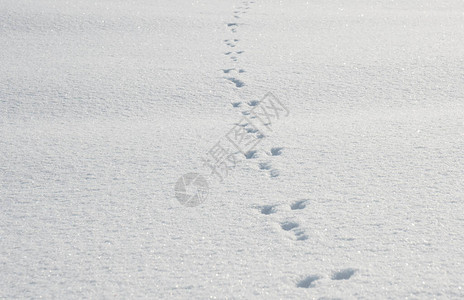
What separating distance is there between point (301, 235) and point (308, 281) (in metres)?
0.22

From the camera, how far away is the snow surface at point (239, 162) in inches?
52.5

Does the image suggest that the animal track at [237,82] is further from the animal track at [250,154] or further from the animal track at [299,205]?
the animal track at [299,205]

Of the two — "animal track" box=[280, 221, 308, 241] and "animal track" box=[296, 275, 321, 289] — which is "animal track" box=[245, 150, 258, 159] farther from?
"animal track" box=[296, 275, 321, 289]

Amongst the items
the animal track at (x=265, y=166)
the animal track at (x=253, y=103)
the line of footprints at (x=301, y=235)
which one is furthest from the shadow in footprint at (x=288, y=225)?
the animal track at (x=253, y=103)

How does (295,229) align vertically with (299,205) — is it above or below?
below

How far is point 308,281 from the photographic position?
128cm

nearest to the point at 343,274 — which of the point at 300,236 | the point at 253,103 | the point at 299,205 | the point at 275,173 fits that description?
the point at 300,236

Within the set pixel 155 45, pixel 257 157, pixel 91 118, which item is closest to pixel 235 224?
pixel 257 157

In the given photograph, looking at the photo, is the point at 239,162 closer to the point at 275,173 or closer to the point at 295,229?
the point at 275,173

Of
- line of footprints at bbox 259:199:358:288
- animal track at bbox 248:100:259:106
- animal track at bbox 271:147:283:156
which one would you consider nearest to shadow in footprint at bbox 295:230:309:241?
line of footprints at bbox 259:199:358:288

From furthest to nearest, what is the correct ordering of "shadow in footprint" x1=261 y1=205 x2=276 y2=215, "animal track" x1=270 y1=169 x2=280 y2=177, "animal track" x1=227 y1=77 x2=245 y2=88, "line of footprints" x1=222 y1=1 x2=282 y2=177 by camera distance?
"animal track" x1=227 y1=77 x2=245 y2=88 < "line of footprints" x1=222 y1=1 x2=282 y2=177 < "animal track" x1=270 y1=169 x2=280 y2=177 < "shadow in footprint" x1=261 y1=205 x2=276 y2=215

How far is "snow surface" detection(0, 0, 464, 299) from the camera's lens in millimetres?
1333

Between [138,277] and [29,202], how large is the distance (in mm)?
617

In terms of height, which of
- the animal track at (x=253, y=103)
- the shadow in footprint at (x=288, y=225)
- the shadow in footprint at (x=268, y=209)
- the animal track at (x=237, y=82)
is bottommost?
the shadow in footprint at (x=288, y=225)
